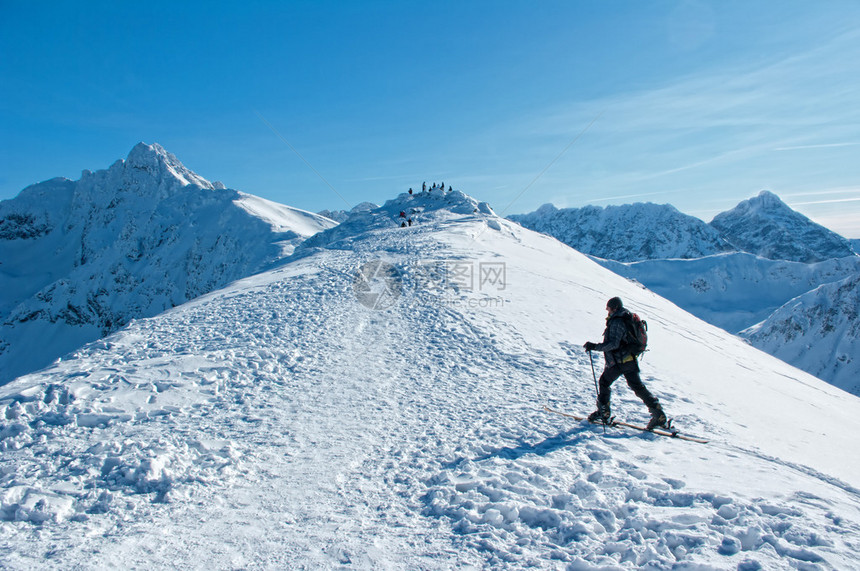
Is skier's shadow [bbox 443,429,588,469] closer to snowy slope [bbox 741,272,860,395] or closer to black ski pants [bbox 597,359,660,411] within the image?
black ski pants [bbox 597,359,660,411]

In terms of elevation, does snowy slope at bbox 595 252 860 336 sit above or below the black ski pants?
above

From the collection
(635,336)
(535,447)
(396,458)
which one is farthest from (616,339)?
(396,458)

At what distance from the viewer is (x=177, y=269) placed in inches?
7234

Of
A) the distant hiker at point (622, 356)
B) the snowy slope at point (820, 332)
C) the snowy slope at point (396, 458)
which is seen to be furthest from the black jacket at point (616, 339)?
the snowy slope at point (820, 332)

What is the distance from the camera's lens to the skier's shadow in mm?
6709

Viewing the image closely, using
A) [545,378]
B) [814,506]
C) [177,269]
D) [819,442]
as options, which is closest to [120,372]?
[545,378]

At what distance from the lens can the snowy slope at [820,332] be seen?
13800 centimetres

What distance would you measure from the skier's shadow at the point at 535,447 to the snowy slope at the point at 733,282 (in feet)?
451

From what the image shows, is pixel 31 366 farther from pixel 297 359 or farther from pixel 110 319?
pixel 297 359

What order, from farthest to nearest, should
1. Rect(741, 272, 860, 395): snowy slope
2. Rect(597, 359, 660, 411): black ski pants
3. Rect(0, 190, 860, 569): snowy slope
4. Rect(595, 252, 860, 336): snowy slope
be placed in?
1. Rect(595, 252, 860, 336): snowy slope
2. Rect(741, 272, 860, 395): snowy slope
3. Rect(597, 359, 660, 411): black ski pants
4. Rect(0, 190, 860, 569): snowy slope

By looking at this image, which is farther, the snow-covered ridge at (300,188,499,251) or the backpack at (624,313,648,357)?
the snow-covered ridge at (300,188,499,251)

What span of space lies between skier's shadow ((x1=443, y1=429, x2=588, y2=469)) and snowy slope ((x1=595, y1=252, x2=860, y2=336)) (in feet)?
451

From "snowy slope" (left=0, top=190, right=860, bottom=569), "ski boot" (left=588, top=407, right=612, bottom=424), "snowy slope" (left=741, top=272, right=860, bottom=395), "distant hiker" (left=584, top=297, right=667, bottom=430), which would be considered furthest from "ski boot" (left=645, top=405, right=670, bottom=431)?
"snowy slope" (left=741, top=272, right=860, bottom=395)

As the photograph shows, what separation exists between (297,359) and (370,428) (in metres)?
3.98
